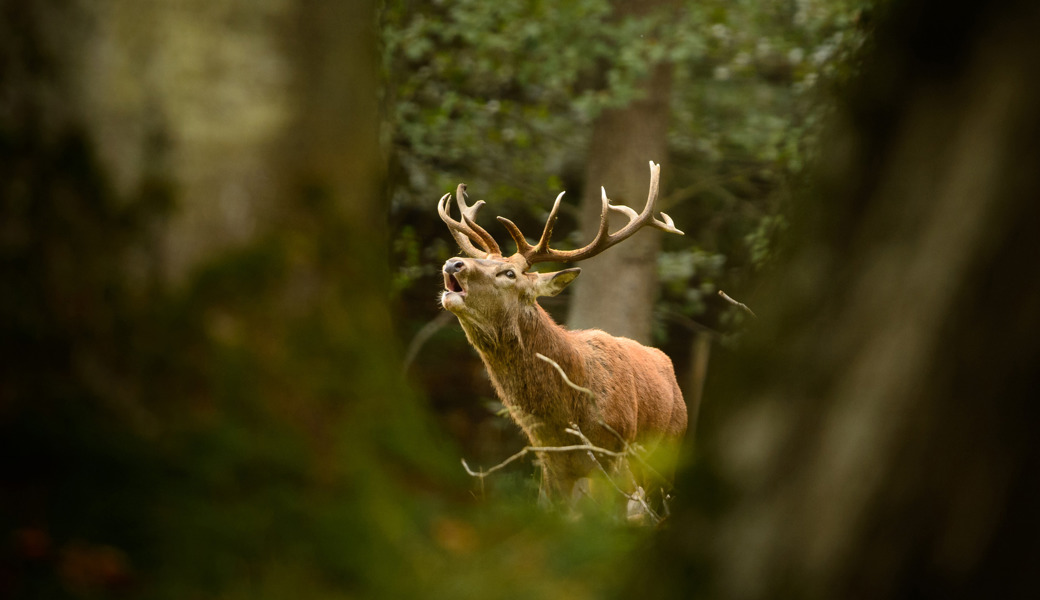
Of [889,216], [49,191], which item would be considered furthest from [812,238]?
[49,191]

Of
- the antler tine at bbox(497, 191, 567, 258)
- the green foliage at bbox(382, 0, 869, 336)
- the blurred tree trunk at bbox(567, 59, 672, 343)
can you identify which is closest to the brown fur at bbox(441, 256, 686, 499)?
the antler tine at bbox(497, 191, 567, 258)

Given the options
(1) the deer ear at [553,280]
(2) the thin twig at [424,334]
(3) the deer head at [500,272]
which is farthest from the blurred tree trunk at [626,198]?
(1) the deer ear at [553,280]

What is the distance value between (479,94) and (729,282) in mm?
3894

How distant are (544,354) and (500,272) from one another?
0.65m

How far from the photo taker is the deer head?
22.4ft

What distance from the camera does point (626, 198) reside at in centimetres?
1105

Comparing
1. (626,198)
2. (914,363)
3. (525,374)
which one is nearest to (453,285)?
(525,374)

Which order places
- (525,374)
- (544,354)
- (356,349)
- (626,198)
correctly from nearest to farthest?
(356,349)
(525,374)
(544,354)
(626,198)

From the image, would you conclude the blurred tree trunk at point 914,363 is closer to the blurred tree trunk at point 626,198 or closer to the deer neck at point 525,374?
the deer neck at point 525,374

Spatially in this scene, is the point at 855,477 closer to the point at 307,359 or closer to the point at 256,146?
the point at 307,359

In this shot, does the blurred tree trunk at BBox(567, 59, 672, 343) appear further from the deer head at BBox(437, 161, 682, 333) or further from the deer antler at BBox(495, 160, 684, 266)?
the deer antler at BBox(495, 160, 684, 266)

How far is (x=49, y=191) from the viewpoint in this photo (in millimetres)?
2064

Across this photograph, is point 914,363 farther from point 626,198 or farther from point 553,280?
point 626,198

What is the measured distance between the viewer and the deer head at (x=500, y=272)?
6820mm
